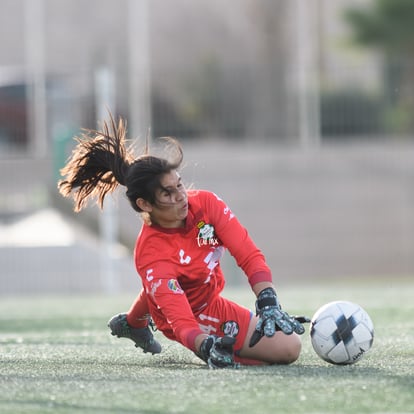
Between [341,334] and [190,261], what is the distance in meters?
0.85

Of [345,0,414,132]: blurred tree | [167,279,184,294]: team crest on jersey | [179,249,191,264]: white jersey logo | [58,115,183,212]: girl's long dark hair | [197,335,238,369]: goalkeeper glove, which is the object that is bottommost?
[197,335,238,369]: goalkeeper glove

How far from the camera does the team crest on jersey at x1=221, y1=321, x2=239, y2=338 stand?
5.78 meters

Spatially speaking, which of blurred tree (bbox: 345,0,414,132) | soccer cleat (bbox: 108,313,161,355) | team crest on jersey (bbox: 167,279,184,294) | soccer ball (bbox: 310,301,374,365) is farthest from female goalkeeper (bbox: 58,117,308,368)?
blurred tree (bbox: 345,0,414,132)

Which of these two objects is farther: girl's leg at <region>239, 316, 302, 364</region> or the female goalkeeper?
girl's leg at <region>239, 316, 302, 364</region>

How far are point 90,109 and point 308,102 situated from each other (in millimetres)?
3999

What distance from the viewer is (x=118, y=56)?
25.9 metres

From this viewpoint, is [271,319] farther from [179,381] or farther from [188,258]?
[179,381]

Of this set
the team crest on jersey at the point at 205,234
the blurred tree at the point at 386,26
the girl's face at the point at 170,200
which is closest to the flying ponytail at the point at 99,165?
the girl's face at the point at 170,200

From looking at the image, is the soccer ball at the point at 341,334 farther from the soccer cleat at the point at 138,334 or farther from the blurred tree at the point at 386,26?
the blurred tree at the point at 386,26

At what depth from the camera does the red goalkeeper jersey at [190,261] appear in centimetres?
546

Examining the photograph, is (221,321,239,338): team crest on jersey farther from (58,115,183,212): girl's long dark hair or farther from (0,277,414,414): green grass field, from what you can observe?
(58,115,183,212): girl's long dark hair

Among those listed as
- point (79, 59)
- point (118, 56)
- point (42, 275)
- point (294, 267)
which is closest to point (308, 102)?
point (294, 267)

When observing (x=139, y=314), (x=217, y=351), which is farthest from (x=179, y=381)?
(x=139, y=314)

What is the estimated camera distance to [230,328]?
5793mm
